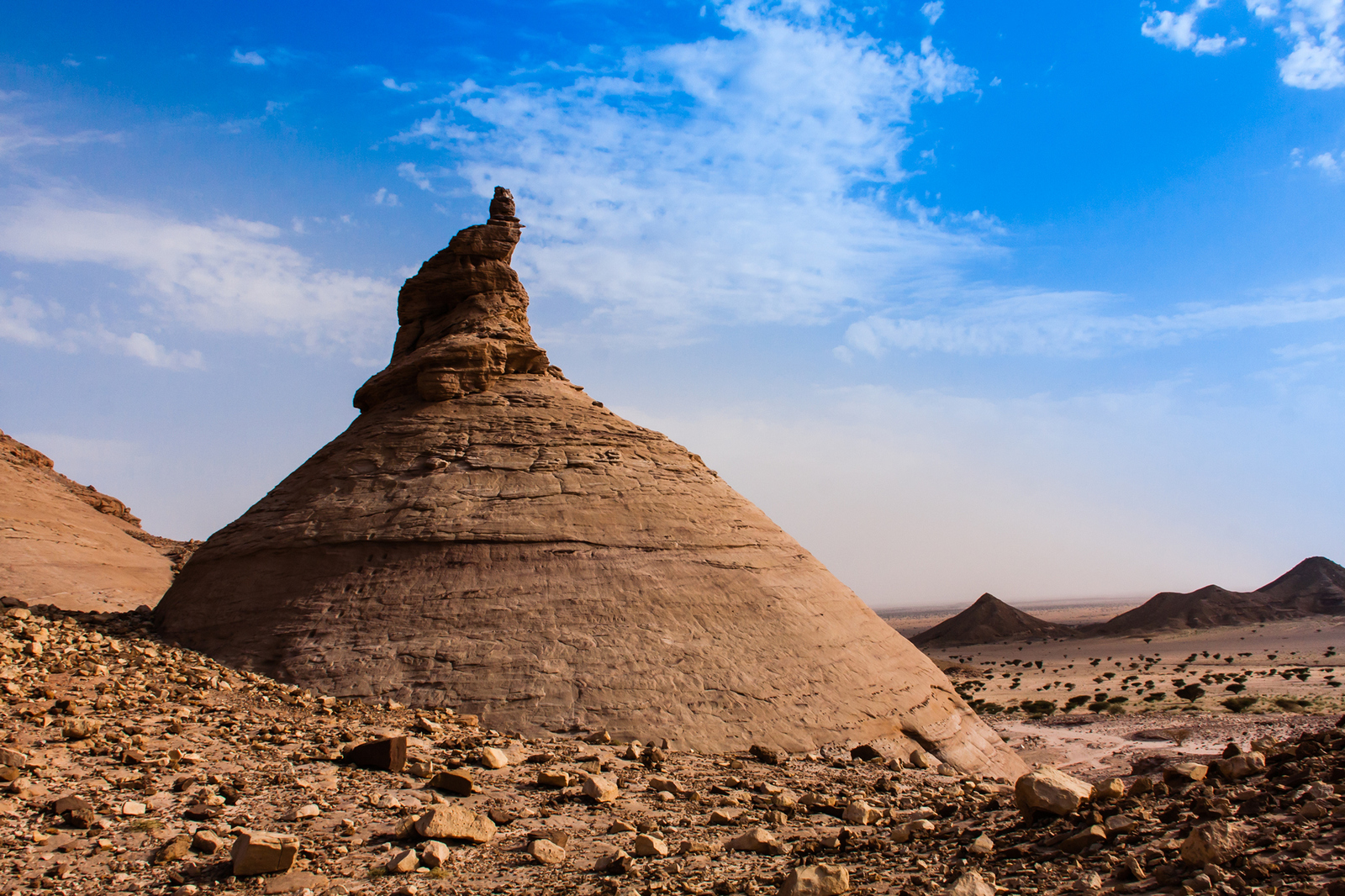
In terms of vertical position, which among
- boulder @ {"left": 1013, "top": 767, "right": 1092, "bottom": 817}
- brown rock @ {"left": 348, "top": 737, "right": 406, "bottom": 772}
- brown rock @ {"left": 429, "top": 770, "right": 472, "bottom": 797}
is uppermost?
boulder @ {"left": 1013, "top": 767, "right": 1092, "bottom": 817}

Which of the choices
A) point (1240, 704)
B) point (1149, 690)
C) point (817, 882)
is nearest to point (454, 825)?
point (817, 882)

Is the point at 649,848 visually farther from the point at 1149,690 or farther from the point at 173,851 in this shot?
the point at 1149,690

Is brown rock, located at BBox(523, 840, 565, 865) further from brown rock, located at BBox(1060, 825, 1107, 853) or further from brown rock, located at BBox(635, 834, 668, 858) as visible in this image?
brown rock, located at BBox(1060, 825, 1107, 853)

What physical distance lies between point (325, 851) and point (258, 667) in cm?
541

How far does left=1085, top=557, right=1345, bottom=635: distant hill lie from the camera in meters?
62.5

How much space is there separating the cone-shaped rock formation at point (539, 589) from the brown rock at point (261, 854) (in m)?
4.02

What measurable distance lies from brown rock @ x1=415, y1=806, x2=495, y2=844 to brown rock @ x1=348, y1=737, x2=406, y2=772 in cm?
140

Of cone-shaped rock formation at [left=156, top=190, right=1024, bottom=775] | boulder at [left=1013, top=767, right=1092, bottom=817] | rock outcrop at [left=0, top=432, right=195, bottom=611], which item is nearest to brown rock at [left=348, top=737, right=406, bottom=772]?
cone-shaped rock formation at [left=156, top=190, right=1024, bottom=775]

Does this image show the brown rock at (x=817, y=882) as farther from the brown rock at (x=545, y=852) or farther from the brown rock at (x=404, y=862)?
the brown rock at (x=404, y=862)

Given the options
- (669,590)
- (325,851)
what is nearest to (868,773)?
(669,590)

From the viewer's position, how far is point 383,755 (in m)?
7.30

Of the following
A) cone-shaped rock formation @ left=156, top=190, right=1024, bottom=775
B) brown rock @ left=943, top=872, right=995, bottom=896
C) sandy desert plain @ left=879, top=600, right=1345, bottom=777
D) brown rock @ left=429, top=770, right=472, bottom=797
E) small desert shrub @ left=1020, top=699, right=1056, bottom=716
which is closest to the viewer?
brown rock @ left=943, top=872, right=995, bottom=896

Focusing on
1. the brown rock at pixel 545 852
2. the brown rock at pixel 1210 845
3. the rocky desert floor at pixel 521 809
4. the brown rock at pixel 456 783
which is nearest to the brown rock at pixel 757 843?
the rocky desert floor at pixel 521 809

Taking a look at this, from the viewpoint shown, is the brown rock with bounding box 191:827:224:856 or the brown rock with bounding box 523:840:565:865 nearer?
the brown rock with bounding box 191:827:224:856
